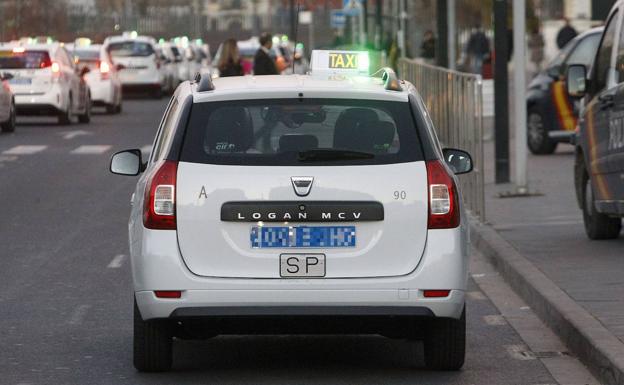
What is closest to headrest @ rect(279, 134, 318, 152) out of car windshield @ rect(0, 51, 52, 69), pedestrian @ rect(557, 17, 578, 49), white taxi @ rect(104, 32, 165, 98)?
car windshield @ rect(0, 51, 52, 69)

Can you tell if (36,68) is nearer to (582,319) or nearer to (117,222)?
(117,222)

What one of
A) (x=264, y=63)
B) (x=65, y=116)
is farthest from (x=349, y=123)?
(x=65, y=116)

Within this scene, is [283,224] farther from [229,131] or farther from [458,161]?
[458,161]

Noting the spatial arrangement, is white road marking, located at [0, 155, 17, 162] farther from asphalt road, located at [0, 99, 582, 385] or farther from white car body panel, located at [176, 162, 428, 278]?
white car body panel, located at [176, 162, 428, 278]

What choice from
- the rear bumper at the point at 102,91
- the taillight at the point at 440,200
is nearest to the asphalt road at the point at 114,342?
the taillight at the point at 440,200

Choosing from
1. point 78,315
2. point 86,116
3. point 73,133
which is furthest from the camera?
point 86,116

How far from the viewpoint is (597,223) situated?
15.4m

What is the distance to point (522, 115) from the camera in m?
19.8

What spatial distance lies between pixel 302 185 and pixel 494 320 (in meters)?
2.95

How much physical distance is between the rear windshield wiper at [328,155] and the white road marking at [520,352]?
1.59 metres

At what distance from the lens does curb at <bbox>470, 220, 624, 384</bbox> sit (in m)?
9.23

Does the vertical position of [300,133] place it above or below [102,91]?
above

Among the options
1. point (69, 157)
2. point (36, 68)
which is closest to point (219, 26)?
point (36, 68)

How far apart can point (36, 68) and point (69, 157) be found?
9.85 metres
